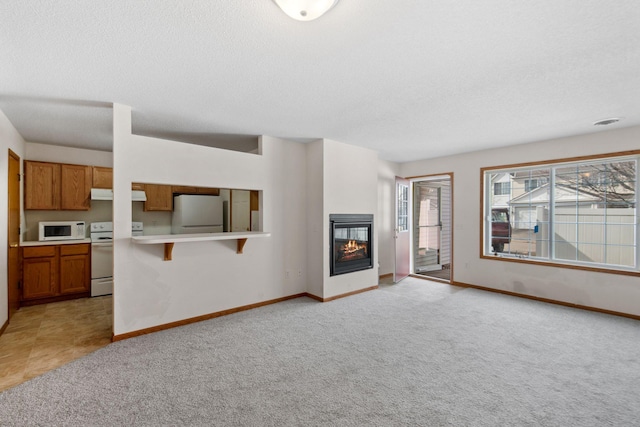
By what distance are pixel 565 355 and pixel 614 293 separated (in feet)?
6.30

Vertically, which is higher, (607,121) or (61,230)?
(607,121)

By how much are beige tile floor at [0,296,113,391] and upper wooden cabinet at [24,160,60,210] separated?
58.5 inches

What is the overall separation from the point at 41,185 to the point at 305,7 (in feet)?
16.5

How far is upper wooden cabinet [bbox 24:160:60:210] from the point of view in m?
4.35

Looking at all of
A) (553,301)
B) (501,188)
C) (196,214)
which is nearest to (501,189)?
(501,188)

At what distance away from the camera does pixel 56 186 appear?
456 cm

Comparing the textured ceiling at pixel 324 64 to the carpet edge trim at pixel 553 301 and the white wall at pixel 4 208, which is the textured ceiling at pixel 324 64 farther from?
the carpet edge trim at pixel 553 301

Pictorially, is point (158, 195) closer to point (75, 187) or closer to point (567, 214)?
point (75, 187)

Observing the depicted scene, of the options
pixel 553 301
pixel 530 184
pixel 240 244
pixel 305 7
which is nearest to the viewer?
pixel 305 7

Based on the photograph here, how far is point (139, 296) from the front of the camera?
323 cm

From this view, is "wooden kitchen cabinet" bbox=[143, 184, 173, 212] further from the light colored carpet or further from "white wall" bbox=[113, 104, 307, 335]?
the light colored carpet

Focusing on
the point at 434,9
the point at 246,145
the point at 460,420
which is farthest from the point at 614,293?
the point at 246,145

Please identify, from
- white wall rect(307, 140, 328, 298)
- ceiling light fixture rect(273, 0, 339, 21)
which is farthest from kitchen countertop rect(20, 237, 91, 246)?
ceiling light fixture rect(273, 0, 339, 21)

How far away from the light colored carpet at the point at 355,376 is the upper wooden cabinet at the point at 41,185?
2.97 meters
